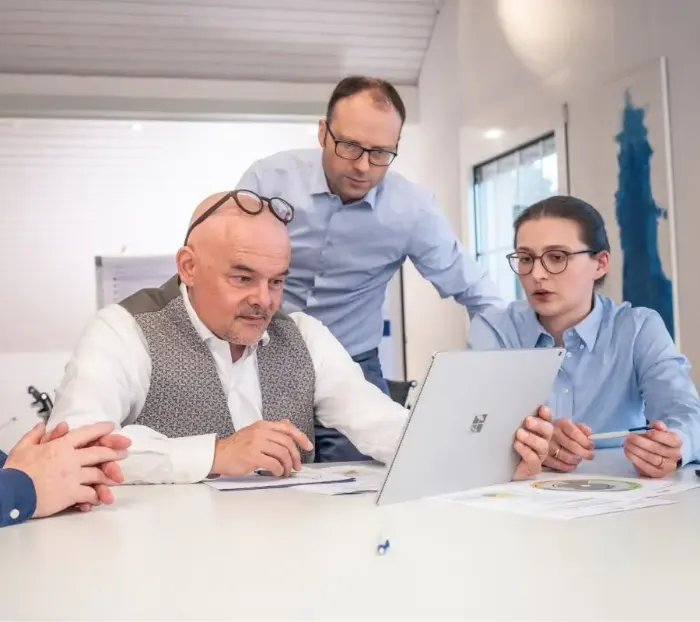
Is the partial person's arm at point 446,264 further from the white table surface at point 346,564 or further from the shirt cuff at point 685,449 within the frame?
the white table surface at point 346,564

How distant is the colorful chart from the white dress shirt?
353 millimetres

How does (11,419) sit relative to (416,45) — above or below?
below

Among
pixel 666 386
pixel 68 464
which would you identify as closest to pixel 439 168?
pixel 666 386

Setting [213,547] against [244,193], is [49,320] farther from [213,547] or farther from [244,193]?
[213,547]

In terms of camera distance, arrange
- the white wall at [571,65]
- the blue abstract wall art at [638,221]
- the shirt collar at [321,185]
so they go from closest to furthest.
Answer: the shirt collar at [321,185]
the white wall at [571,65]
the blue abstract wall art at [638,221]

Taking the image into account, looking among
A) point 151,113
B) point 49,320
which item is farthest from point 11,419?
point 151,113

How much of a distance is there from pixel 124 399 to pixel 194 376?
5.5 inches

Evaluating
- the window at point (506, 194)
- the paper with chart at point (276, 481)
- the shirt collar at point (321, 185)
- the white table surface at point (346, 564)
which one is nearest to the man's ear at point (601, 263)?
the shirt collar at point (321, 185)

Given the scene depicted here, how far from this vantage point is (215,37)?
18.9ft

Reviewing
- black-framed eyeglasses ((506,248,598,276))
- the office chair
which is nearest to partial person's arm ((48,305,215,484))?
black-framed eyeglasses ((506,248,598,276))

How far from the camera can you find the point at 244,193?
186cm

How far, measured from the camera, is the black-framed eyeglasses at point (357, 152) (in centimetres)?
240

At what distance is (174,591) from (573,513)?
552 millimetres

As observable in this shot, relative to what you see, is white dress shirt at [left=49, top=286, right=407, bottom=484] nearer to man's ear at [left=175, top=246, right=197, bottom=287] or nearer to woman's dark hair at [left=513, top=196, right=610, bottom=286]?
man's ear at [left=175, top=246, right=197, bottom=287]
